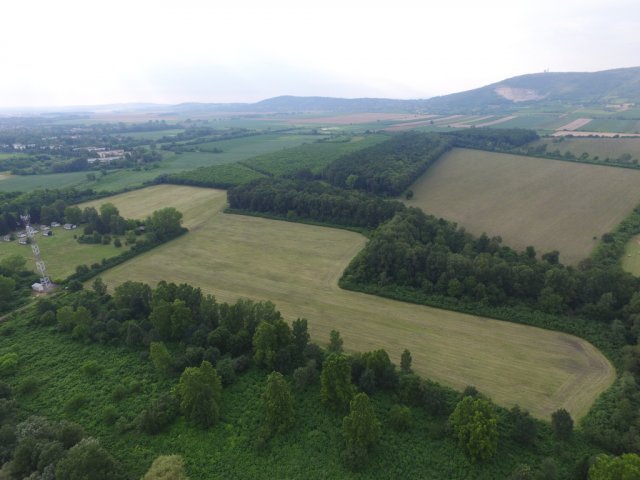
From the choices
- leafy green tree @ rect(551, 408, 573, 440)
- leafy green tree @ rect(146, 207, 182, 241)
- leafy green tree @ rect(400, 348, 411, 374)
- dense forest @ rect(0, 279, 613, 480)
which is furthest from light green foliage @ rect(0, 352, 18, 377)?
leafy green tree @ rect(551, 408, 573, 440)

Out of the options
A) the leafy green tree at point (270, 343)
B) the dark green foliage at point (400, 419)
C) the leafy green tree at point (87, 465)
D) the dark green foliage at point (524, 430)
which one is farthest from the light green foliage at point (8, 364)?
the dark green foliage at point (524, 430)

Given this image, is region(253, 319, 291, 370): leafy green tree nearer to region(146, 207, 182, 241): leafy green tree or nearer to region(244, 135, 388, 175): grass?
region(146, 207, 182, 241): leafy green tree

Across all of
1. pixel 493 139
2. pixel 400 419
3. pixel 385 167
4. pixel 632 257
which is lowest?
pixel 400 419

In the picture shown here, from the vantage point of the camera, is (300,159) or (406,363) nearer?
(406,363)

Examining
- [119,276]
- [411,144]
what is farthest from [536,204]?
[119,276]

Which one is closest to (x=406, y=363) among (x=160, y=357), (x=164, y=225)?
(x=160, y=357)

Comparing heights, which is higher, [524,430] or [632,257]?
[632,257]

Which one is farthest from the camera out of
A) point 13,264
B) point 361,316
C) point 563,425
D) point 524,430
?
point 13,264

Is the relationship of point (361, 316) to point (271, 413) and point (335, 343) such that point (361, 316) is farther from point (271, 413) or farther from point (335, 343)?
point (271, 413)
